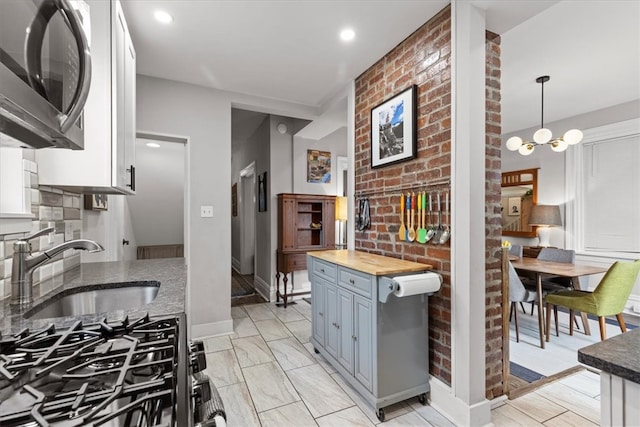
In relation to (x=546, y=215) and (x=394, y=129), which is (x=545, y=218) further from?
(x=394, y=129)

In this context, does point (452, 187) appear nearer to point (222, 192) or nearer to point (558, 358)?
point (558, 358)

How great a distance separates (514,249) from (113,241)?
15.2ft

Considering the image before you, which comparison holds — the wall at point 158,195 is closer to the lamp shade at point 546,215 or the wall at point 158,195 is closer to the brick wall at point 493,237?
the brick wall at point 493,237

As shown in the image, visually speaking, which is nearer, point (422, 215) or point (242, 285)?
point (422, 215)

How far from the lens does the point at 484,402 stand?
1.67 m

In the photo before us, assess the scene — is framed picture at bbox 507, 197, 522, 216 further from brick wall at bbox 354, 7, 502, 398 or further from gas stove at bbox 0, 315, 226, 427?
gas stove at bbox 0, 315, 226, 427

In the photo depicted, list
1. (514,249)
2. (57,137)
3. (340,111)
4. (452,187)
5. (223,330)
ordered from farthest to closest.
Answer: (514,249)
(340,111)
(223,330)
(452,187)
(57,137)

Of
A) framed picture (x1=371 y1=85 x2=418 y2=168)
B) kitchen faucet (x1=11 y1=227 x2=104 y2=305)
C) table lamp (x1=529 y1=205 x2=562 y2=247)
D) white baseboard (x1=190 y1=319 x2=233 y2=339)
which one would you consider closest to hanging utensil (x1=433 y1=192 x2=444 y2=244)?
framed picture (x1=371 y1=85 x2=418 y2=168)

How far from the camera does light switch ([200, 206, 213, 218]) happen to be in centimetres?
294

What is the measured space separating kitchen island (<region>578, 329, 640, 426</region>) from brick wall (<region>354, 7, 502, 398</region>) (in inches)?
42.3

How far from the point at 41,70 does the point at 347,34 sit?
1.93 m

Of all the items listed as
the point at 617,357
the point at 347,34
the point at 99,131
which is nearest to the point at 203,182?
the point at 99,131

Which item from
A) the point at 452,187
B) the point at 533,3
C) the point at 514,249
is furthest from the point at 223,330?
the point at 514,249

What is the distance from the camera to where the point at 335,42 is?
7.23ft
